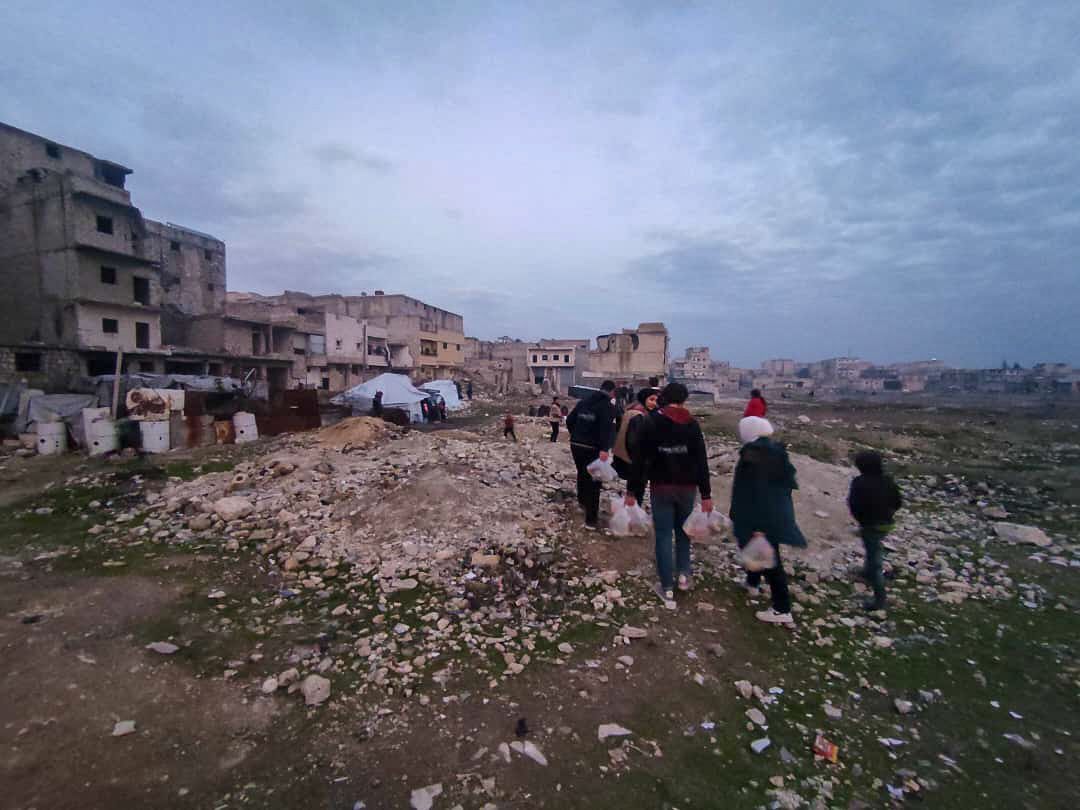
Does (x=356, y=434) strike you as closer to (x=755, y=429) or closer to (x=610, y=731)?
(x=755, y=429)

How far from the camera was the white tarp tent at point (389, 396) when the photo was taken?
75.3 ft

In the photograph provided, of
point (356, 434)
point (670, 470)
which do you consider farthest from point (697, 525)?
point (356, 434)

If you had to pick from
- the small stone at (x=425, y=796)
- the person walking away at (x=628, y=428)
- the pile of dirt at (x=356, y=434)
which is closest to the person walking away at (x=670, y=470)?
the person walking away at (x=628, y=428)

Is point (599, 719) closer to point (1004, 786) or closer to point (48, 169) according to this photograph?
point (1004, 786)

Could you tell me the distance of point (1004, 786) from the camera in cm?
252

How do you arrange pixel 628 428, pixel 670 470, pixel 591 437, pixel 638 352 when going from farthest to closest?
pixel 638 352 < pixel 591 437 < pixel 628 428 < pixel 670 470

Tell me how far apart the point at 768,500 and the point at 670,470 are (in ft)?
2.67

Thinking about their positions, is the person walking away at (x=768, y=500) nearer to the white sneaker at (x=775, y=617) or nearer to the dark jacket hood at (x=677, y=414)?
the white sneaker at (x=775, y=617)

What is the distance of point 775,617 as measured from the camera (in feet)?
→ 13.5

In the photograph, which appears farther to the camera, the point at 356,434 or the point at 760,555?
the point at 356,434

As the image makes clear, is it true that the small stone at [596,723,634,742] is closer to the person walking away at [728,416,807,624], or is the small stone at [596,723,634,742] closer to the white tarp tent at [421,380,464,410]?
the person walking away at [728,416,807,624]

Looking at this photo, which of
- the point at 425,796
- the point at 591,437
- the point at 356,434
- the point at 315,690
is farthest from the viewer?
the point at 356,434

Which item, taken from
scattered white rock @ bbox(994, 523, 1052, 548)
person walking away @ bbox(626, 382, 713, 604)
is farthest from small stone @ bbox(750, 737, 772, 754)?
scattered white rock @ bbox(994, 523, 1052, 548)

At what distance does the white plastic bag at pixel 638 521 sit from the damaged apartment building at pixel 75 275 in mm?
25482
